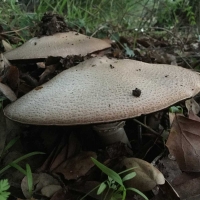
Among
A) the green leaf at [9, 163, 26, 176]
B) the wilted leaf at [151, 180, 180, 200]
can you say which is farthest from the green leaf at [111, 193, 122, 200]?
the green leaf at [9, 163, 26, 176]

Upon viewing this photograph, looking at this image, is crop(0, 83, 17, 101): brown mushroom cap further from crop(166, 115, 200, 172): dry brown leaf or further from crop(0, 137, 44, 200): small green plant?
crop(166, 115, 200, 172): dry brown leaf

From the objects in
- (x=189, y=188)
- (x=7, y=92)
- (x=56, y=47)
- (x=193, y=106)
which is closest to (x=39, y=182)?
(x=7, y=92)

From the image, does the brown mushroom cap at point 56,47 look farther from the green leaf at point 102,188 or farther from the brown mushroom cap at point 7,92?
the green leaf at point 102,188

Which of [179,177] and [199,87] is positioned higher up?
[199,87]

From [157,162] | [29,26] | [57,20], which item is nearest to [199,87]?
[157,162]

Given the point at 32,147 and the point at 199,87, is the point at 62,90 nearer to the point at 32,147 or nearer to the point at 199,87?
the point at 32,147

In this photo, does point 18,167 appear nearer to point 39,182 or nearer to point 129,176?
point 39,182

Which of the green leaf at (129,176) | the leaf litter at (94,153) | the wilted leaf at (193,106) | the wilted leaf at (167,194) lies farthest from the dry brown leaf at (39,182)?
the wilted leaf at (193,106)
